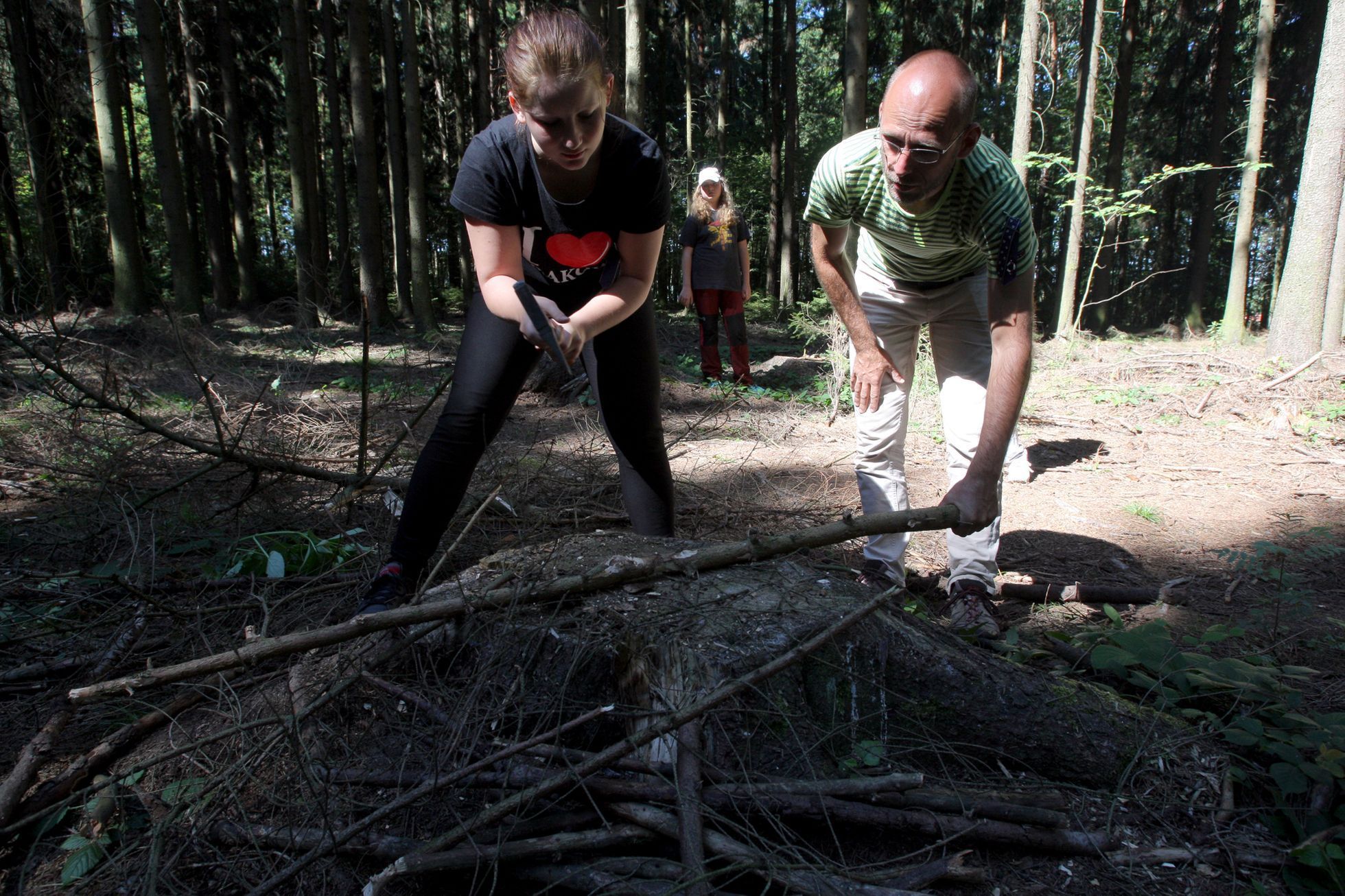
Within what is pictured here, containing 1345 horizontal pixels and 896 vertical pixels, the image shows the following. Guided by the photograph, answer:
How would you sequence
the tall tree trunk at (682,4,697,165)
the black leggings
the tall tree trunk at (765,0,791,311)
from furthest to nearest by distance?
1. the tall tree trunk at (765,0,791,311)
2. the tall tree trunk at (682,4,697,165)
3. the black leggings

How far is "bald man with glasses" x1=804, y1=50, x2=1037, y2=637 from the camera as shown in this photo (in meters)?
2.07

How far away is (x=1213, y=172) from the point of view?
15445 mm

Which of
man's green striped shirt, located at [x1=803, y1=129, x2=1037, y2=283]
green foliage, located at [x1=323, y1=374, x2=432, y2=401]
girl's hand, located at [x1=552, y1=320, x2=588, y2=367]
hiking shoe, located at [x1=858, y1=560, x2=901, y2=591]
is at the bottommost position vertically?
hiking shoe, located at [x1=858, y1=560, x2=901, y2=591]

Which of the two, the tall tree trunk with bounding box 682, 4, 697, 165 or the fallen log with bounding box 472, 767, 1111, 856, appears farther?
the tall tree trunk with bounding box 682, 4, 697, 165

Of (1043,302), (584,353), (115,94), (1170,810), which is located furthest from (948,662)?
(1043,302)

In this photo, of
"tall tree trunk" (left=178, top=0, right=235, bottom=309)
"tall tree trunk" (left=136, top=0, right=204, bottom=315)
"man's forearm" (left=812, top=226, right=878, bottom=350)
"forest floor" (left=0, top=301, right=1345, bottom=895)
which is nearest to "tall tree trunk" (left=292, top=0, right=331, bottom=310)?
"tall tree trunk" (left=136, top=0, right=204, bottom=315)

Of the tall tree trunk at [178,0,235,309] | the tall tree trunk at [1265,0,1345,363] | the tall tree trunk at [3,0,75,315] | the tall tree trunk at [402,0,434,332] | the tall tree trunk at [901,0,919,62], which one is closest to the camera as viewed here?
the tall tree trunk at [3,0,75,315]

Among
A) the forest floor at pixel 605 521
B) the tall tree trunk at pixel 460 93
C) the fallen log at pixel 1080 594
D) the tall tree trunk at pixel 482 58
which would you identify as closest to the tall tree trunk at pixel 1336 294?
the forest floor at pixel 605 521

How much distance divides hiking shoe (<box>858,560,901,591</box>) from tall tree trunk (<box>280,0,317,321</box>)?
970cm

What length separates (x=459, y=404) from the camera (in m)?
2.19

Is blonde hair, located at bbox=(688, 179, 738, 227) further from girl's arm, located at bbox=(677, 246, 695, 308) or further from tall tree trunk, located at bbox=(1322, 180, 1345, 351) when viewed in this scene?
tall tree trunk, located at bbox=(1322, 180, 1345, 351)

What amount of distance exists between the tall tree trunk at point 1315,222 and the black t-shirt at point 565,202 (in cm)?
842

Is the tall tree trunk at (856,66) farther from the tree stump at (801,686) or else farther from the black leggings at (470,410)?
the tree stump at (801,686)

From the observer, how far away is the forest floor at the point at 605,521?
1594mm
